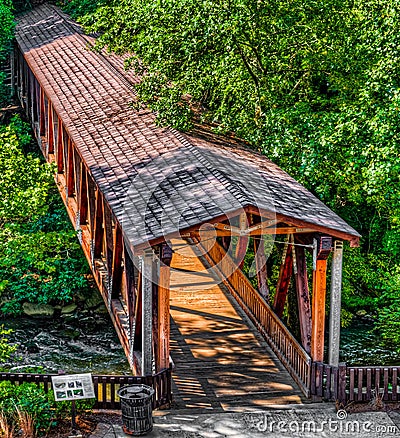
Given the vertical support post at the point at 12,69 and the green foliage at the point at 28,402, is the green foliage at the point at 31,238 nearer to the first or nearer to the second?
the vertical support post at the point at 12,69

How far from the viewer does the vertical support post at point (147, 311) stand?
12.7 metres

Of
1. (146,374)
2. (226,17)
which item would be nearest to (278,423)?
(146,374)

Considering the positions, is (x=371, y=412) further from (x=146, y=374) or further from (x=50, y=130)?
(x=50, y=130)

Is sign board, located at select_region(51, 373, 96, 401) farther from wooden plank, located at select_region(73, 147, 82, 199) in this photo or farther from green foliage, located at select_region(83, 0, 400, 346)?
wooden plank, located at select_region(73, 147, 82, 199)

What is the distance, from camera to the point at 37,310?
22141 mm

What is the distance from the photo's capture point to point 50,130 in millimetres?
24688

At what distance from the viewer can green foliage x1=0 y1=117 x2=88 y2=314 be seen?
708 inches

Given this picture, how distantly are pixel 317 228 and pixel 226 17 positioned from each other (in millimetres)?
5781

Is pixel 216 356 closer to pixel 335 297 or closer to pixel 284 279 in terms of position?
pixel 284 279

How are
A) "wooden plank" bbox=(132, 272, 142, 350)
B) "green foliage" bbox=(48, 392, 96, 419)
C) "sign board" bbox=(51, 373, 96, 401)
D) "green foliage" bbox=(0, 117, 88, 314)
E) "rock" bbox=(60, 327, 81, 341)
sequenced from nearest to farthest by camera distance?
1. "sign board" bbox=(51, 373, 96, 401)
2. "green foliage" bbox=(48, 392, 96, 419)
3. "wooden plank" bbox=(132, 272, 142, 350)
4. "green foliage" bbox=(0, 117, 88, 314)
5. "rock" bbox=(60, 327, 81, 341)

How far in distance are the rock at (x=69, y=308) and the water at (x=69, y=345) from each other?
17cm

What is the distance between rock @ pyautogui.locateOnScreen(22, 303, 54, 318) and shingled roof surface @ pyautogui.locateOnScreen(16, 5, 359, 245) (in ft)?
17.6

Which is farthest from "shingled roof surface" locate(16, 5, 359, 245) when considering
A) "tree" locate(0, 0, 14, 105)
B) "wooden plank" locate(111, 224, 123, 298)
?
"tree" locate(0, 0, 14, 105)

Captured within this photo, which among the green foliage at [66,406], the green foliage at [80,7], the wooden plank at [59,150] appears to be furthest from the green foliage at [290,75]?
the green foliage at [80,7]
